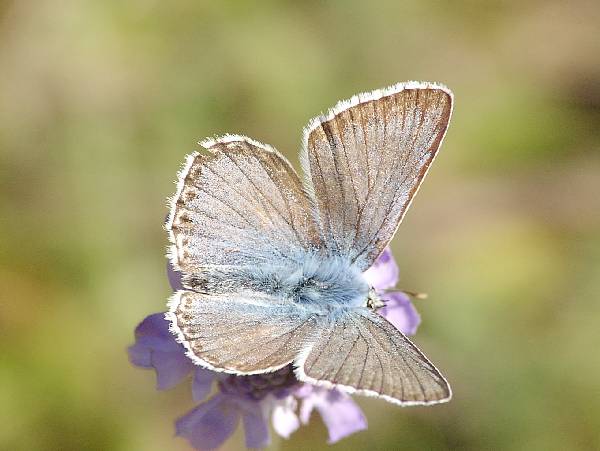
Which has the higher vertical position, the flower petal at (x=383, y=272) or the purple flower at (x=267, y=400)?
the flower petal at (x=383, y=272)

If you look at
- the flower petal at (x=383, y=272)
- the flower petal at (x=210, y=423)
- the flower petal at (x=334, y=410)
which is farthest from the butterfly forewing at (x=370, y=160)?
the flower petal at (x=210, y=423)

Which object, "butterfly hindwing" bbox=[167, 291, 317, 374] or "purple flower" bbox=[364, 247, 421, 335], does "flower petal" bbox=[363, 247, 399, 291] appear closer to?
"purple flower" bbox=[364, 247, 421, 335]

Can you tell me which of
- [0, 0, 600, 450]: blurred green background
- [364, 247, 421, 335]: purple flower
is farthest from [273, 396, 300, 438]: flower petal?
[0, 0, 600, 450]: blurred green background

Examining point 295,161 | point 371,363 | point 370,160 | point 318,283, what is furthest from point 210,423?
point 295,161

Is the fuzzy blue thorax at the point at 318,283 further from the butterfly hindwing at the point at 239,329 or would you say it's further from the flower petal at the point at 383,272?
the flower petal at the point at 383,272

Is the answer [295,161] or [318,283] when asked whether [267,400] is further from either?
[295,161]
